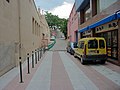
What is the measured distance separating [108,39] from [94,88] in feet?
34.1

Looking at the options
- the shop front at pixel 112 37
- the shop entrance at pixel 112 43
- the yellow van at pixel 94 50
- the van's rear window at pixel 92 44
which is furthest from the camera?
the shop entrance at pixel 112 43

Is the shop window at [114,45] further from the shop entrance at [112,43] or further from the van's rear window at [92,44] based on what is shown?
the van's rear window at [92,44]

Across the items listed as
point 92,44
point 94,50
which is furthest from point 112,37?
point 94,50

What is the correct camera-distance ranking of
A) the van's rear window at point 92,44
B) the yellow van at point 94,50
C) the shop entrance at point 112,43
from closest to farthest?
1. the yellow van at point 94,50
2. the van's rear window at point 92,44
3. the shop entrance at point 112,43

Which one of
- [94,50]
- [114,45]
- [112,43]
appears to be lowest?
[94,50]

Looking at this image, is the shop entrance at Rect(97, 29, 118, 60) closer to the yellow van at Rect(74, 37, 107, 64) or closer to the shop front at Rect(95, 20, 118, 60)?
the shop front at Rect(95, 20, 118, 60)

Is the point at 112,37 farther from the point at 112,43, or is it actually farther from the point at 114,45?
the point at 114,45

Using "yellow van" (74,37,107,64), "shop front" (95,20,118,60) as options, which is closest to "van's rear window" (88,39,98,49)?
"yellow van" (74,37,107,64)

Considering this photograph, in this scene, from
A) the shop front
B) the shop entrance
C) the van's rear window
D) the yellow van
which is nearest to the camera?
the yellow van

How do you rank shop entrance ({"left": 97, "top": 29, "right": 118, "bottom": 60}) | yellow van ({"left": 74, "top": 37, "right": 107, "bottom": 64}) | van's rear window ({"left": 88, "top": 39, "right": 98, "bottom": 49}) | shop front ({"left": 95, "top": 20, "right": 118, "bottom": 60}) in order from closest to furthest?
yellow van ({"left": 74, "top": 37, "right": 107, "bottom": 64})
van's rear window ({"left": 88, "top": 39, "right": 98, "bottom": 49})
shop front ({"left": 95, "top": 20, "right": 118, "bottom": 60})
shop entrance ({"left": 97, "top": 29, "right": 118, "bottom": 60})

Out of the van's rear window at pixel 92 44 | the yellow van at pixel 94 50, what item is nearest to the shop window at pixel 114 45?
the yellow van at pixel 94 50

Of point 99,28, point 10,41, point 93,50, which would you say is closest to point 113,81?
point 93,50

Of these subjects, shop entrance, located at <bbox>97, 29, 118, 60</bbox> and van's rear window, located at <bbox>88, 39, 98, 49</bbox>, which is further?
shop entrance, located at <bbox>97, 29, 118, 60</bbox>

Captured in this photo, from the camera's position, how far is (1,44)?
10.6 m
